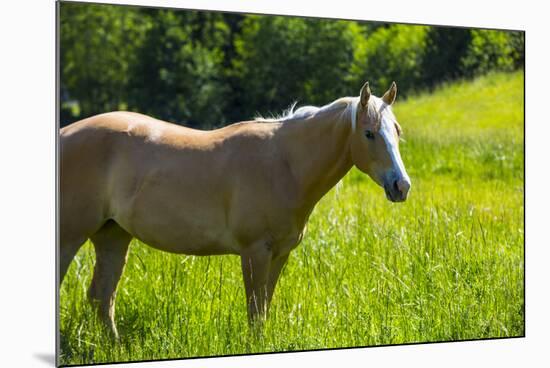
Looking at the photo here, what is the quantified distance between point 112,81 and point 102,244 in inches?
210

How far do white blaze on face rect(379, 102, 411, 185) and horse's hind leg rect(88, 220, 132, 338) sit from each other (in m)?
1.53

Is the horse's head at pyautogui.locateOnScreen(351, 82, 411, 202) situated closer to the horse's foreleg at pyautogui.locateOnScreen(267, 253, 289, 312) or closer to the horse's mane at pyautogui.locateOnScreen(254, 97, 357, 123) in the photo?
the horse's mane at pyautogui.locateOnScreen(254, 97, 357, 123)

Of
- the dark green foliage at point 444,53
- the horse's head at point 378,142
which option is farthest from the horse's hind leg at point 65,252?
the dark green foliage at point 444,53

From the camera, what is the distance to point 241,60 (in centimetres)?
762

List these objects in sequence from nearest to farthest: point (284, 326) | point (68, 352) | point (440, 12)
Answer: point (68, 352)
point (284, 326)
point (440, 12)

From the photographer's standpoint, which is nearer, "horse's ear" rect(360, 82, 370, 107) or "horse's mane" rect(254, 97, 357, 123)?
"horse's ear" rect(360, 82, 370, 107)

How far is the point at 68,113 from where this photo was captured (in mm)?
9359

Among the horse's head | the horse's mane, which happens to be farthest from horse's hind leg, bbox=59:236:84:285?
the horse's head

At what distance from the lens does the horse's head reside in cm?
376

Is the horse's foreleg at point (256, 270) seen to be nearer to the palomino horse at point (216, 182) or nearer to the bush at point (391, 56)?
the palomino horse at point (216, 182)

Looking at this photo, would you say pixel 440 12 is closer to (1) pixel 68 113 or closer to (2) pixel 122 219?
(2) pixel 122 219

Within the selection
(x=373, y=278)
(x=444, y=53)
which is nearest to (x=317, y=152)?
(x=373, y=278)

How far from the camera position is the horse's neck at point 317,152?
3.99m

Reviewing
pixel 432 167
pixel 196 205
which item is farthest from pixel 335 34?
pixel 196 205
